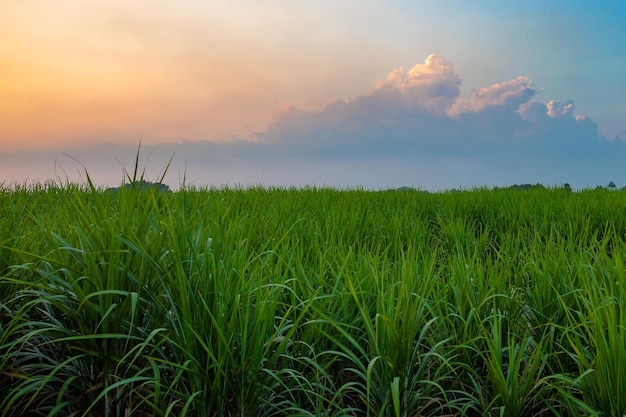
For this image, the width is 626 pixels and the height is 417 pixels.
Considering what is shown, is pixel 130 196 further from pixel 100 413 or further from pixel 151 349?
pixel 100 413

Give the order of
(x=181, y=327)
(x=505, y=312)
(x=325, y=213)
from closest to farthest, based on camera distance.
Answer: (x=181, y=327)
(x=505, y=312)
(x=325, y=213)

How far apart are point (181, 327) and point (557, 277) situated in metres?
2.14

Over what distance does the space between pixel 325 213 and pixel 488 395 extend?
3.73 metres

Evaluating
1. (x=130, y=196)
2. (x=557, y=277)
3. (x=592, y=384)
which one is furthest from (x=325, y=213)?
(x=592, y=384)

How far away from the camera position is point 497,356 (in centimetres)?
222

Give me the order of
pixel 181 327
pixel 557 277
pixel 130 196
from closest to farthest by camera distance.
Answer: pixel 181 327 → pixel 130 196 → pixel 557 277

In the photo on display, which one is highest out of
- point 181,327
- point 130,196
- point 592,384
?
point 130,196

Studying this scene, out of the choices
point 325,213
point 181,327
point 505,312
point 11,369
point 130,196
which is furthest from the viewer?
point 325,213

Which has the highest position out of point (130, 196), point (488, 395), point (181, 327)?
point (130, 196)

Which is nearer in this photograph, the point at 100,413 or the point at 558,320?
the point at 100,413

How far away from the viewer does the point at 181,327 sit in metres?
1.96

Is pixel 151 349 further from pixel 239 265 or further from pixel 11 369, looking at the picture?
pixel 11 369

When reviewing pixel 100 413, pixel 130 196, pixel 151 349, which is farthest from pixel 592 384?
pixel 130 196

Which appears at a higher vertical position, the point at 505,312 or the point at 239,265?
the point at 239,265
